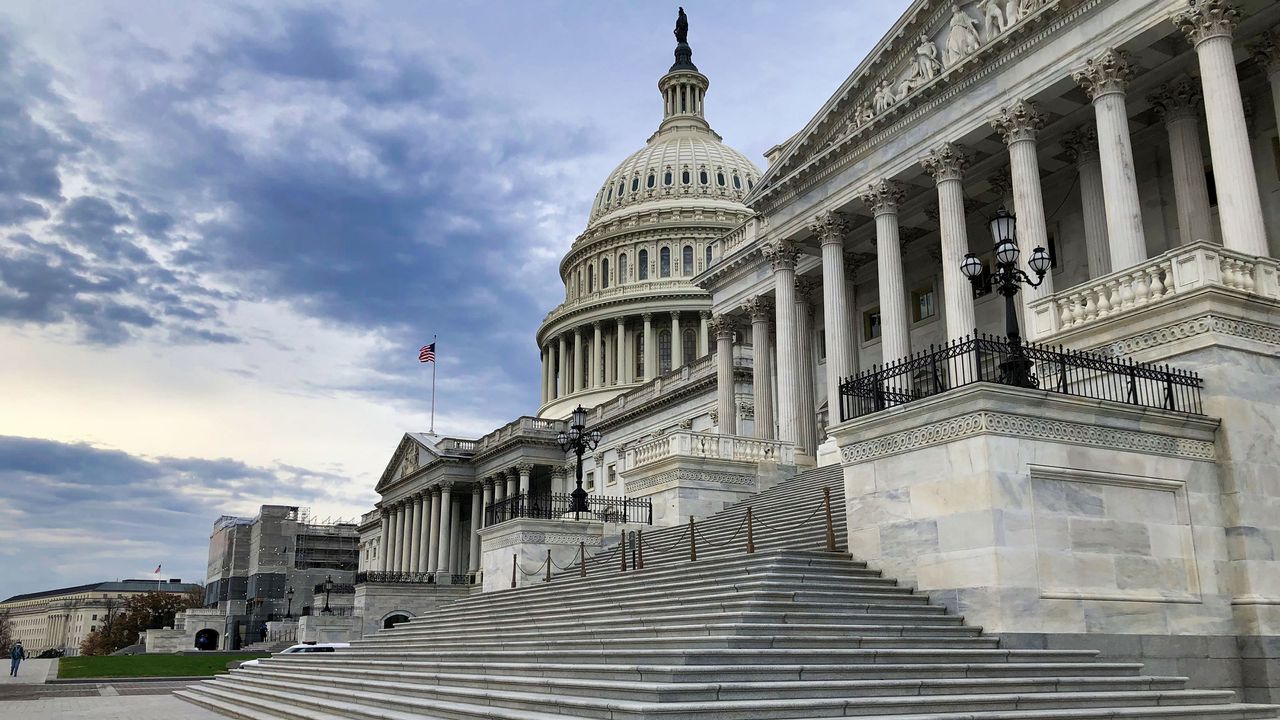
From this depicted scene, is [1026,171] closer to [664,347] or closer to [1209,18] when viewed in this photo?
[1209,18]

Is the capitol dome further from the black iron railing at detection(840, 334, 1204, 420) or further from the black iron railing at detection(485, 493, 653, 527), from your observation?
the black iron railing at detection(840, 334, 1204, 420)

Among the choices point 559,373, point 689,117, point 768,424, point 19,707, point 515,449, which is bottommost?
point 19,707

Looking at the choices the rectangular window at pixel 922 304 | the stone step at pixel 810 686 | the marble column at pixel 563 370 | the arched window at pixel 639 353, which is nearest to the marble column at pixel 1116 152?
the rectangular window at pixel 922 304

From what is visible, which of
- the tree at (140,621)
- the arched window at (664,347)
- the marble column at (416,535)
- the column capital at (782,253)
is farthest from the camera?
the tree at (140,621)

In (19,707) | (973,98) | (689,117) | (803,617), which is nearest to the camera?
(803,617)

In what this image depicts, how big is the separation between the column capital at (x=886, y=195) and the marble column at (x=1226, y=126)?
10.9 meters

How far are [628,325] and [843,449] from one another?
88.3m

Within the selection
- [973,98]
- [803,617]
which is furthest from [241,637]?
[803,617]

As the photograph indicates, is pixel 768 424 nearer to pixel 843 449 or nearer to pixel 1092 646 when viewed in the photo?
pixel 843 449

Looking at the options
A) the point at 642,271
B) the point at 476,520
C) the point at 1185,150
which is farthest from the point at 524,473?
the point at 1185,150

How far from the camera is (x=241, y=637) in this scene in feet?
322

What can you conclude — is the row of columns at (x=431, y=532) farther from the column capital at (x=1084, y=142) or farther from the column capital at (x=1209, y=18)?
the column capital at (x=1209, y=18)

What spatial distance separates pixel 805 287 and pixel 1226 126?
814 inches

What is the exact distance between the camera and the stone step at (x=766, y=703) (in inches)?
480
